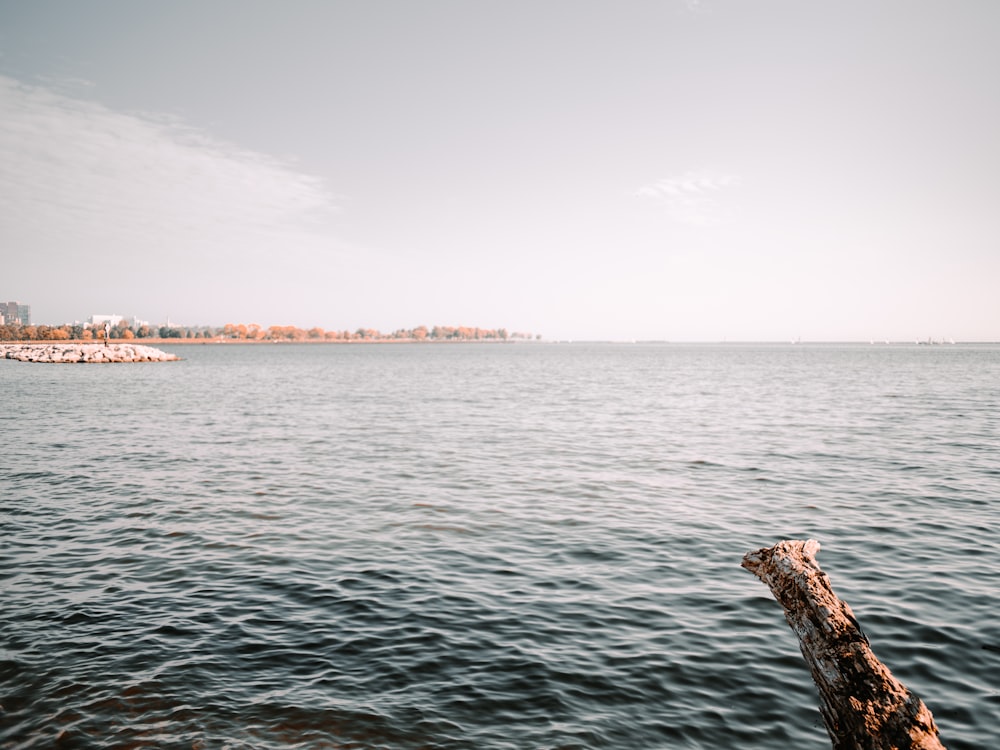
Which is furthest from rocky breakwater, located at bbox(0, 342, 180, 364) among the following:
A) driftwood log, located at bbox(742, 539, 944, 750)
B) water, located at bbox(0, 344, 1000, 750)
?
driftwood log, located at bbox(742, 539, 944, 750)

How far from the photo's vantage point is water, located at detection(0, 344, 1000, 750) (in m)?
9.21

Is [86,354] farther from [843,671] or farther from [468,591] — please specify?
[843,671]

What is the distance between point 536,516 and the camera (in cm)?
2094

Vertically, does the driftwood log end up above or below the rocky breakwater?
above

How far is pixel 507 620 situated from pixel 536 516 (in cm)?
842

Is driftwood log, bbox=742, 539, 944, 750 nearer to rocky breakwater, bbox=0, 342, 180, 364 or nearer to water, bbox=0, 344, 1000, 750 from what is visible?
water, bbox=0, 344, 1000, 750

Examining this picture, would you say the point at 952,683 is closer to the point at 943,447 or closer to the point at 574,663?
the point at 574,663

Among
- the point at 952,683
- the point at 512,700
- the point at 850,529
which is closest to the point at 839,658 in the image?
the point at 512,700

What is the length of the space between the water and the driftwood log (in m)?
3.61

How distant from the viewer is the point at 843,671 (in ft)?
18.2

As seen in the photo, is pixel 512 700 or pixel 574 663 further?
pixel 574 663

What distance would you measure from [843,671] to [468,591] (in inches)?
376

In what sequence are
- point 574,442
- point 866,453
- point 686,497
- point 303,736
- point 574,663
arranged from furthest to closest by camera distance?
point 574,442 < point 866,453 < point 686,497 < point 574,663 < point 303,736

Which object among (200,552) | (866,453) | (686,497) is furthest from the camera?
(866,453)
